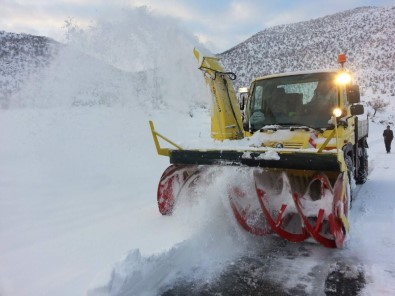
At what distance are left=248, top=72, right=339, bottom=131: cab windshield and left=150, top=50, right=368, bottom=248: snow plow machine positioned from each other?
13 millimetres

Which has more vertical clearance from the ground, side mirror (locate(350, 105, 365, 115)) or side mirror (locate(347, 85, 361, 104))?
side mirror (locate(347, 85, 361, 104))

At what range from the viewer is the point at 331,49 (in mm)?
60906

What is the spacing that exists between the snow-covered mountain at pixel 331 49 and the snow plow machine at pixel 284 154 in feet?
129

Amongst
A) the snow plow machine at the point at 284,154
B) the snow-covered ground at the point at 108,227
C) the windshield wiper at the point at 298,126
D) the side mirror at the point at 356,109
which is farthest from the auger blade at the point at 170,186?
the side mirror at the point at 356,109

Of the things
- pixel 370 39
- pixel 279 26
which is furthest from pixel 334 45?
A: pixel 279 26

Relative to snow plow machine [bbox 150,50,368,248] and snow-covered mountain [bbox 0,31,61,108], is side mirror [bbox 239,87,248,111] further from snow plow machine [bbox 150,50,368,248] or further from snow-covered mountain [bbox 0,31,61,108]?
snow-covered mountain [bbox 0,31,61,108]

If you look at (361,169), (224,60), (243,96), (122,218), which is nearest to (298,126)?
(243,96)

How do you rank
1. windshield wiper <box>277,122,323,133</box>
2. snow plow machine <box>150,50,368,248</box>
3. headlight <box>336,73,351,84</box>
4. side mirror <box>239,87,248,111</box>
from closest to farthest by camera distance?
snow plow machine <box>150,50,368,248</box> → windshield wiper <box>277,122,323,133</box> → headlight <box>336,73,351,84</box> → side mirror <box>239,87,248,111</box>

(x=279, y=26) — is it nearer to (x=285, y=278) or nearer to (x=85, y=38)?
(x=85, y=38)

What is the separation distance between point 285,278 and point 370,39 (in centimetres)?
6756

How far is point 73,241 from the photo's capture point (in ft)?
13.6

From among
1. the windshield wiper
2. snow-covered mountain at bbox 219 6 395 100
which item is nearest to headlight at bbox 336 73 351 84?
the windshield wiper

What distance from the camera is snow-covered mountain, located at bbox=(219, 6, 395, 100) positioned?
50250 mm

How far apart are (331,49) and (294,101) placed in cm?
6132
